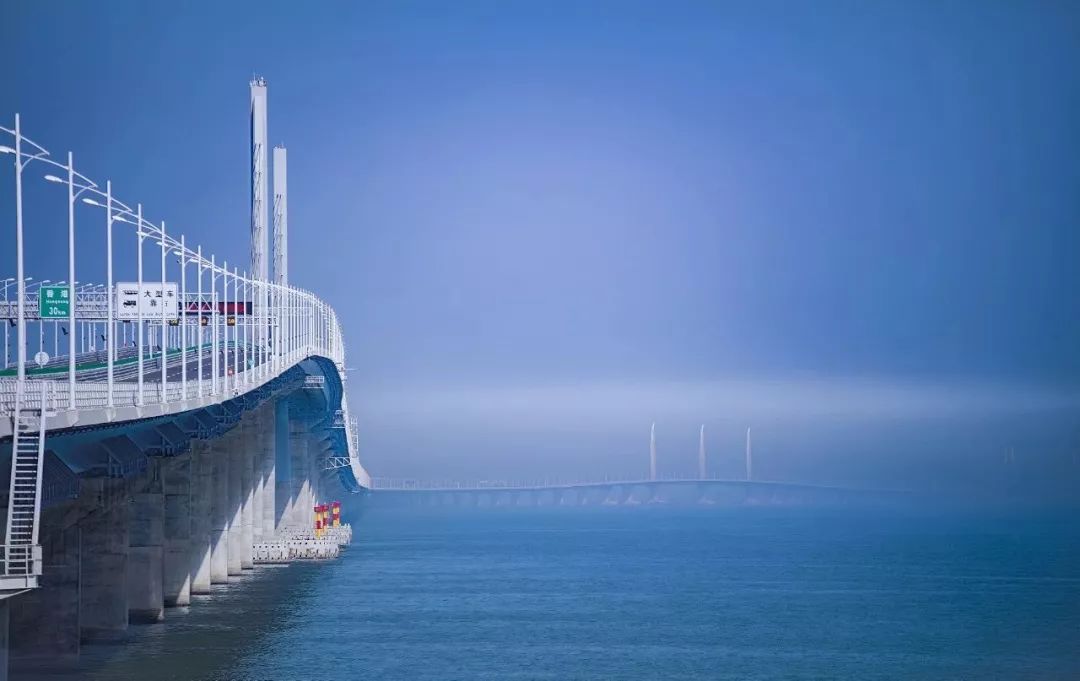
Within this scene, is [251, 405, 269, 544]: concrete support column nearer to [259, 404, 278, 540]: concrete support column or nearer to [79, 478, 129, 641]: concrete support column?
[259, 404, 278, 540]: concrete support column

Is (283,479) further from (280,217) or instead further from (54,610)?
(54,610)

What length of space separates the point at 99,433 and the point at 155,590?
23.8 meters

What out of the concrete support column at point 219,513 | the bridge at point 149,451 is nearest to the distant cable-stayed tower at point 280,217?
the bridge at point 149,451

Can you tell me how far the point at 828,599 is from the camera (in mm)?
112375

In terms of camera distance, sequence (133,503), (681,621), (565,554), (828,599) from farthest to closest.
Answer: (565,554)
(828,599)
(681,621)
(133,503)

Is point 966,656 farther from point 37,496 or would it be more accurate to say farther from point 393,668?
point 37,496

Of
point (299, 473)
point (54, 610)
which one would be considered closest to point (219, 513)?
point (54, 610)

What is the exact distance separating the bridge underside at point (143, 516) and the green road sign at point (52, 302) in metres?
12.4

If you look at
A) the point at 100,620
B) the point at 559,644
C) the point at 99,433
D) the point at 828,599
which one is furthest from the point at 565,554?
the point at 99,433

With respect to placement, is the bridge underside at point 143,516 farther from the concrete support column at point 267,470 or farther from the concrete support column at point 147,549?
the concrete support column at point 267,470

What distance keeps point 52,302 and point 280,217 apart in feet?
196

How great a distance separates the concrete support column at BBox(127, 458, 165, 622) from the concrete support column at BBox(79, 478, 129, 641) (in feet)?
22.1

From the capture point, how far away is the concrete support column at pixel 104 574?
6944cm

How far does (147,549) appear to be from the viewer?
7781cm
